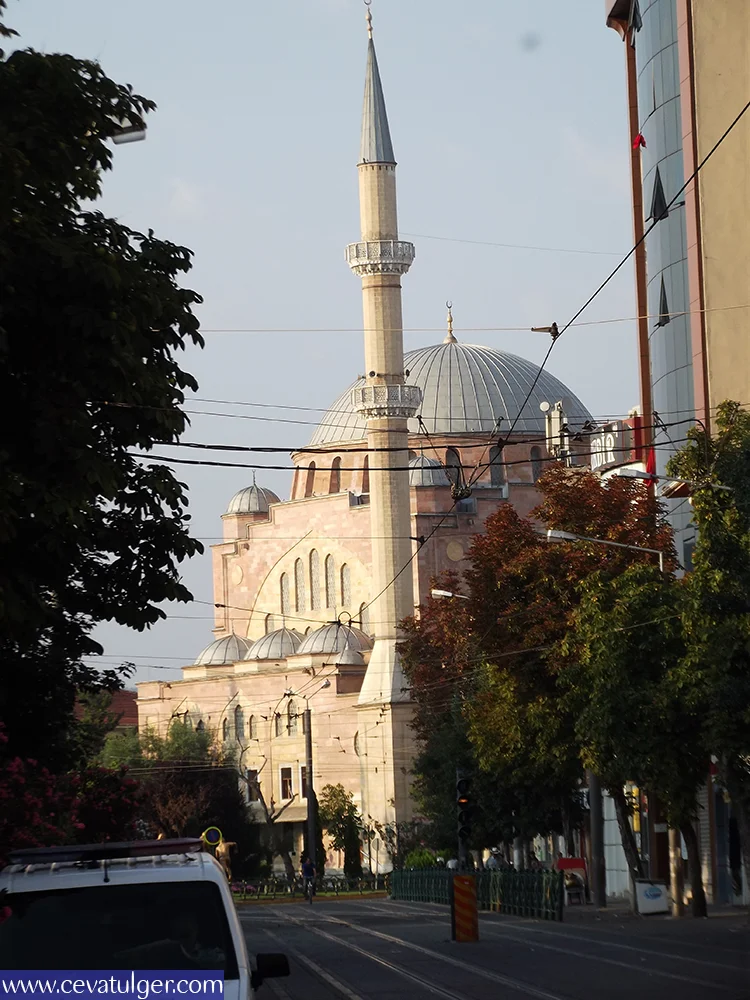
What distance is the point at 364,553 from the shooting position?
253 ft

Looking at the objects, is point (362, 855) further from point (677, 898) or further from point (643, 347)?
point (677, 898)

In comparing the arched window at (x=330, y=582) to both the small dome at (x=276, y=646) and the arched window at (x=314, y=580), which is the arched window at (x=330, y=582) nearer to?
the arched window at (x=314, y=580)

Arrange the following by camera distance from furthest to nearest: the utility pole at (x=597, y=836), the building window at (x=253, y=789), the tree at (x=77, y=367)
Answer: the building window at (x=253, y=789)
the utility pole at (x=597, y=836)
the tree at (x=77, y=367)

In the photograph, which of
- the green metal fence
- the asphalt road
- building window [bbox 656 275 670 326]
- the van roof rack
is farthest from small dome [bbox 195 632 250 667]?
the van roof rack

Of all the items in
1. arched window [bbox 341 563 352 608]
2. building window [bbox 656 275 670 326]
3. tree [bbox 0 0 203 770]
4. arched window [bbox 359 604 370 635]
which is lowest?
tree [bbox 0 0 203 770]

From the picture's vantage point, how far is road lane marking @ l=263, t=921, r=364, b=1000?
14.3 meters

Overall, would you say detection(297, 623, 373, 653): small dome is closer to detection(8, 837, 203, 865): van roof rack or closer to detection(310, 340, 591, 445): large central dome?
detection(310, 340, 591, 445): large central dome

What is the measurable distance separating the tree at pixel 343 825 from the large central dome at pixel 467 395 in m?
19.5

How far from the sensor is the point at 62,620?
13.1 metres

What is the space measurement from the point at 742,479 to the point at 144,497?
7897mm

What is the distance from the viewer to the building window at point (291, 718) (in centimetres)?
7431

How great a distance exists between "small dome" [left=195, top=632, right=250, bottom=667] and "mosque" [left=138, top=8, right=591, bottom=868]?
8 centimetres

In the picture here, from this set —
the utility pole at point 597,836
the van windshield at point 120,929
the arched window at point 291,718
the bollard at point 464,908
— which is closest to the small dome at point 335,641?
the arched window at point 291,718

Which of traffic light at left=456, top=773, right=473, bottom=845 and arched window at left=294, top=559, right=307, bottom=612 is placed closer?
traffic light at left=456, top=773, right=473, bottom=845
